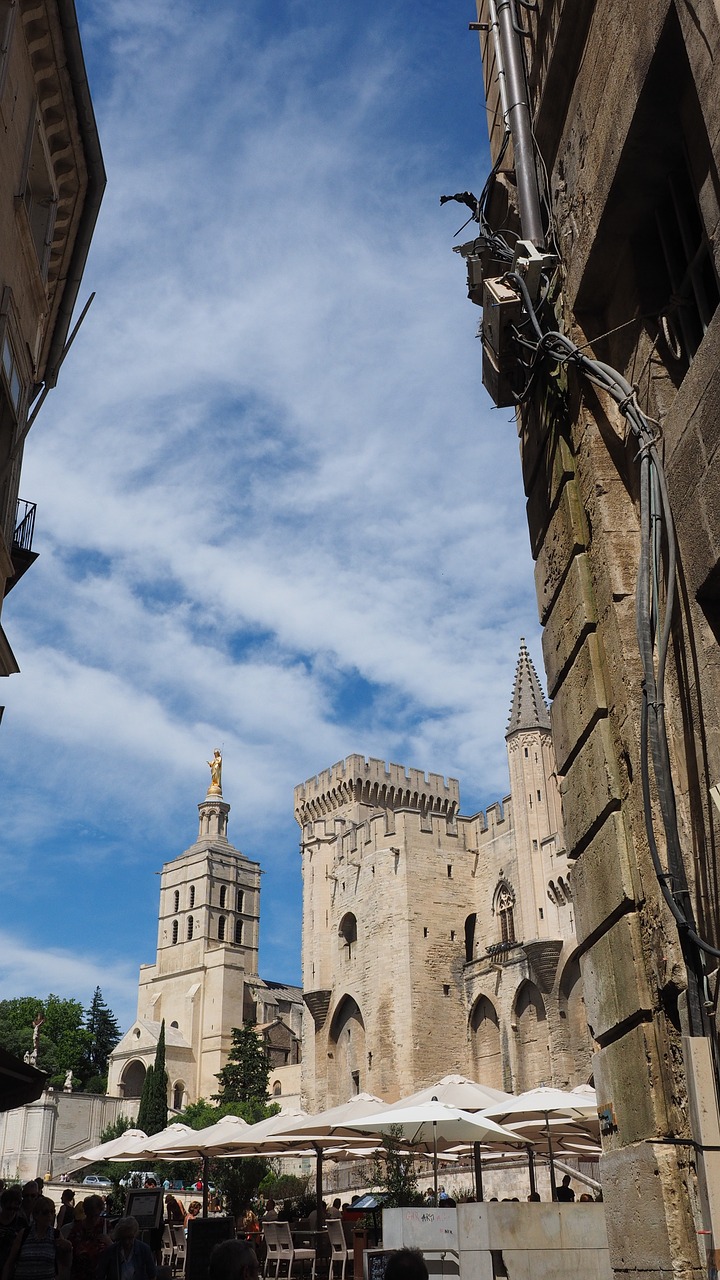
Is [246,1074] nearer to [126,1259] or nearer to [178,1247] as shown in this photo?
[178,1247]

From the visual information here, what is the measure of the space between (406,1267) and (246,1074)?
195 feet

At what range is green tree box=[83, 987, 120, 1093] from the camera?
8139cm

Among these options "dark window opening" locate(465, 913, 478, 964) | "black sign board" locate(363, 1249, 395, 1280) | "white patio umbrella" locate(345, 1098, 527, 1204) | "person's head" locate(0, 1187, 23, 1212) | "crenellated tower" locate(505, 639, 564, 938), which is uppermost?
"crenellated tower" locate(505, 639, 564, 938)

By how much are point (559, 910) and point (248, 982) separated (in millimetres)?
46942

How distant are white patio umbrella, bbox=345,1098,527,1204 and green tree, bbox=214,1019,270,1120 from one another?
44.0 metres

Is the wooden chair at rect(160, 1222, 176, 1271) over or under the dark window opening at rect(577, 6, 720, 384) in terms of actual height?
under

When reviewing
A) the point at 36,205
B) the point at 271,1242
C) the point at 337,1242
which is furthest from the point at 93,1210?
the point at 36,205

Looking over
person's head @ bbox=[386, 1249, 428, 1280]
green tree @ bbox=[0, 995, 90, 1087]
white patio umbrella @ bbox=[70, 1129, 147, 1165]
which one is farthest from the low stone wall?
green tree @ bbox=[0, 995, 90, 1087]

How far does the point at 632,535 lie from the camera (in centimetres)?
508

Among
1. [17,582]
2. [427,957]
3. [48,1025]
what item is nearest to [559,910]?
[427,957]

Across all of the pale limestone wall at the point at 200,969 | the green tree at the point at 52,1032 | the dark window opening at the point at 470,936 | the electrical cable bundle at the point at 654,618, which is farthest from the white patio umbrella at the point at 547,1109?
the green tree at the point at 52,1032

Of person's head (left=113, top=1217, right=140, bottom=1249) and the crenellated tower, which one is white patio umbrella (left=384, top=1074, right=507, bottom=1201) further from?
the crenellated tower

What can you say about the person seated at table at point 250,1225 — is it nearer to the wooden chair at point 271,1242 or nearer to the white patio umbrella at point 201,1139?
the white patio umbrella at point 201,1139

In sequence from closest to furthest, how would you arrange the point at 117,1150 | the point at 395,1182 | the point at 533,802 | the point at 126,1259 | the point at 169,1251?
the point at 126,1259, the point at 395,1182, the point at 169,1251, the point at 117,1150, the point at 533,802
